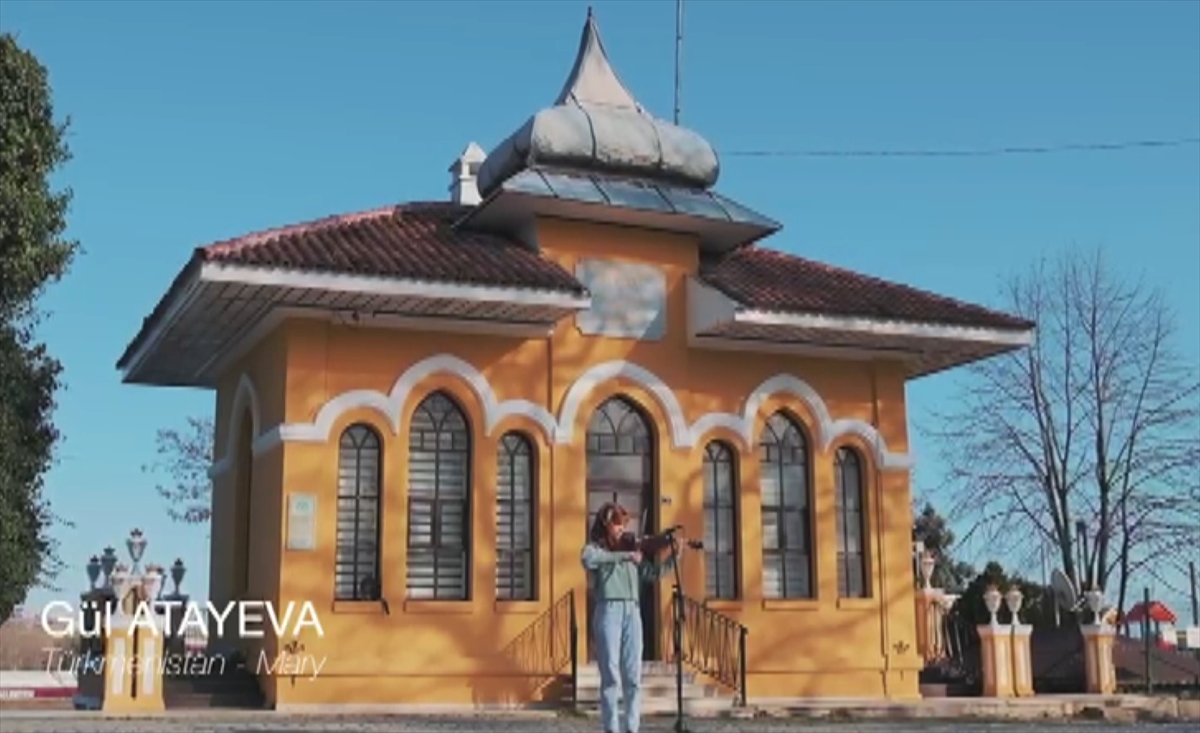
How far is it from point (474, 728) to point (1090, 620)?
1026cm

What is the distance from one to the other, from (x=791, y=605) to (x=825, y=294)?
12.4 feet

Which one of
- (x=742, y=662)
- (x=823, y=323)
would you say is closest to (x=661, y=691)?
(x=742, y=662)

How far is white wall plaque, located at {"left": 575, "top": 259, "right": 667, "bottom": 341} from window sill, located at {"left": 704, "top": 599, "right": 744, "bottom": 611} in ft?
10.5

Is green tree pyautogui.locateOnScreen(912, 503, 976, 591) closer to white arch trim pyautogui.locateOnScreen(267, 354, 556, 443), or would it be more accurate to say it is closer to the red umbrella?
the red umbrella

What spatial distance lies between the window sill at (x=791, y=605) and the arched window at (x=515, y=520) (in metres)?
2.93

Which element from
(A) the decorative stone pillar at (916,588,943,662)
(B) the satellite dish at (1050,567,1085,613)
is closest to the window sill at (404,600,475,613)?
(A) the decorative stone pillar at (916,588,943,662)

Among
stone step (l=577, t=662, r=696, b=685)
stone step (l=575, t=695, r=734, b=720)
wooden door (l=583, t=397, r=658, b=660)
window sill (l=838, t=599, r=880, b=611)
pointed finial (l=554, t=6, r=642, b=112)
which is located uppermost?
pointed finial (l=554, t=6, r=642, b=112)

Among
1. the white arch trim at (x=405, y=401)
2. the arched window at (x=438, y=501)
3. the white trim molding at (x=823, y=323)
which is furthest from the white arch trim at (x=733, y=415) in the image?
the arched window at (x=438, y=501)

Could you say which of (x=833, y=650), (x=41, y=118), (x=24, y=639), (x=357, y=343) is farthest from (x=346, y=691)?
(x=24, y=639)

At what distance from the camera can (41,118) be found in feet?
59.5

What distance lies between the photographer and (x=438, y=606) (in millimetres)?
15867

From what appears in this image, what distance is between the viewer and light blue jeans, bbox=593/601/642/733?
959 centimetres

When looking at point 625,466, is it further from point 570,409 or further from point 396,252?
point 396,252

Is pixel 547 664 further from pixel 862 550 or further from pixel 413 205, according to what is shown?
pixel 413 205
